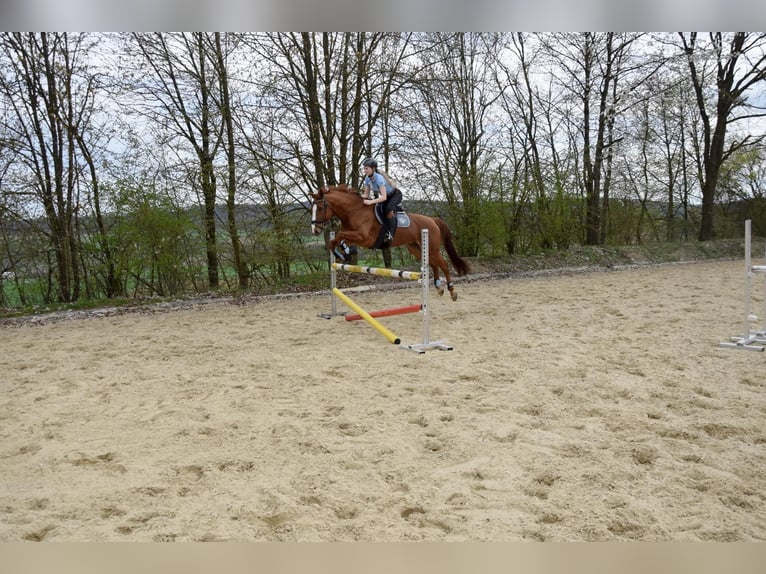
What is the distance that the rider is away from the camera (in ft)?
13.3

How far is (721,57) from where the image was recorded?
846cm

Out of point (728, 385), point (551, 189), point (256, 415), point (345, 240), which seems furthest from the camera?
point (551, 189)

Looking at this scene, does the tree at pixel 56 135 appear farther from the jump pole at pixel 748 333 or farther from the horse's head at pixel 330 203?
the jump pole at pixel 748 333

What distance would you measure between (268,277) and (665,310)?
4.11 meters

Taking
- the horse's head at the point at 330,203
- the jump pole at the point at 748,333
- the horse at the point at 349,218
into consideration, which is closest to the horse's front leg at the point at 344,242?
the horse at the point at 349,218

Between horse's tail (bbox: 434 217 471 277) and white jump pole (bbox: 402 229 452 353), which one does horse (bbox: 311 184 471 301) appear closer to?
horse's tail (bbox: 434 217 471 277)

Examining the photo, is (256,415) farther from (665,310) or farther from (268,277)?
(268,277)

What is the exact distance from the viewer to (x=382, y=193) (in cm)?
409

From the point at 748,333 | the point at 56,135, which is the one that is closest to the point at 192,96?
the point at 56,135

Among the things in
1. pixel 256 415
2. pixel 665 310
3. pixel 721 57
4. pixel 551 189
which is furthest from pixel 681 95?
pixel 256 415

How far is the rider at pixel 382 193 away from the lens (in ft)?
13.3

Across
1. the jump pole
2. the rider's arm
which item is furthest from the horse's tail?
the jump pole

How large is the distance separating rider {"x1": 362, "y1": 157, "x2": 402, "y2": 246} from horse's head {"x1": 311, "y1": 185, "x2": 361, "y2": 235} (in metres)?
0.11

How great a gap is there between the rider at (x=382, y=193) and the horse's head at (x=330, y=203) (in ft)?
0.36
